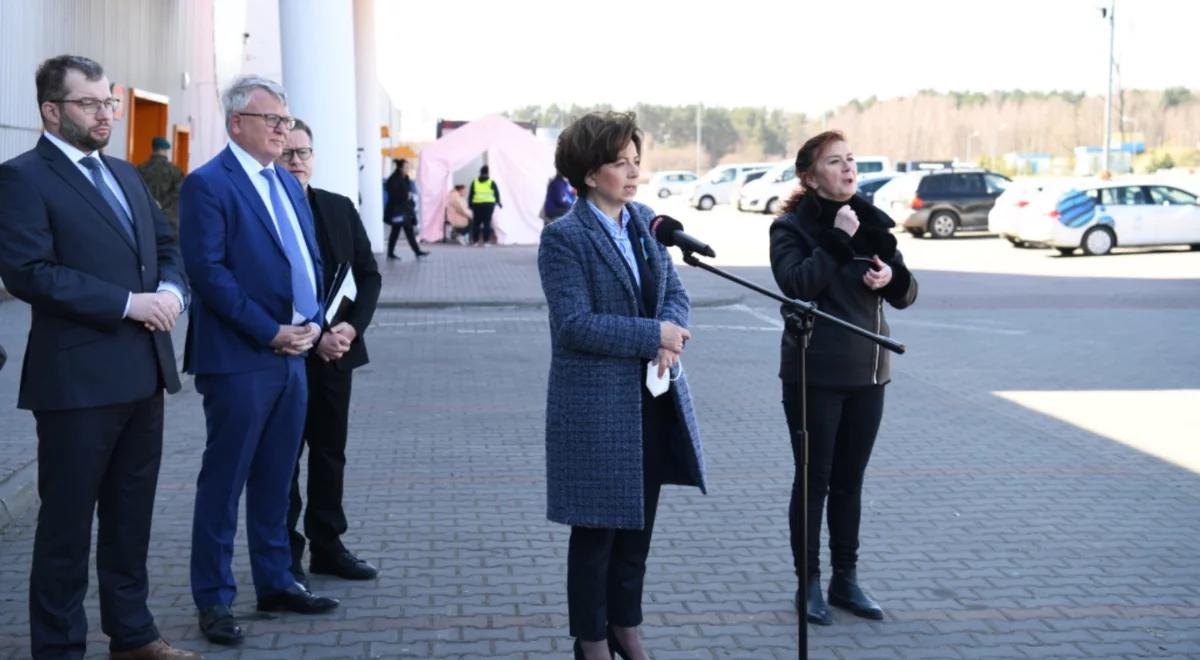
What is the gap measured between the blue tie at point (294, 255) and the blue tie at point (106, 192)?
2.11 feet

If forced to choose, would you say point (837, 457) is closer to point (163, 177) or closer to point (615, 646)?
point (615, 646)

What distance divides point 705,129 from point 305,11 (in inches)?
5716

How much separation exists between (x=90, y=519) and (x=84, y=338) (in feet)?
2.05

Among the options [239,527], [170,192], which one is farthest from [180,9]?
[239,527]

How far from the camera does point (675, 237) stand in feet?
14.3

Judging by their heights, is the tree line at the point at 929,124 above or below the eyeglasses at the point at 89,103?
above

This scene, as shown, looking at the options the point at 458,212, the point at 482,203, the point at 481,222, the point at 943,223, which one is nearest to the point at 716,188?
the point at 943,223

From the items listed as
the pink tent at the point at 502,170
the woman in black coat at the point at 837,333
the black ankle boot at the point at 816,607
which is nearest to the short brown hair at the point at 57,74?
the woman in black coat at the point at 837,333

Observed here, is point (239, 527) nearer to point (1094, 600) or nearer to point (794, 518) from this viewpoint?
point (794, 518)

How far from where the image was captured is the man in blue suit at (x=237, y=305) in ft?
17.2

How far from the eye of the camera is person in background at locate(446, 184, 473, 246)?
113ft

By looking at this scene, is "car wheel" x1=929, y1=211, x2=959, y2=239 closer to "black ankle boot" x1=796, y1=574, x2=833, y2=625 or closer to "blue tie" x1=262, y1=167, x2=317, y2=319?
"black ankle boot" x1=796, y1=574, x2=833, y2=625

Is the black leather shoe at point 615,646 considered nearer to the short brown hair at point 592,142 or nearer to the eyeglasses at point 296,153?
the short brown hair at point 592,142

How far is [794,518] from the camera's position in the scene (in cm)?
571
